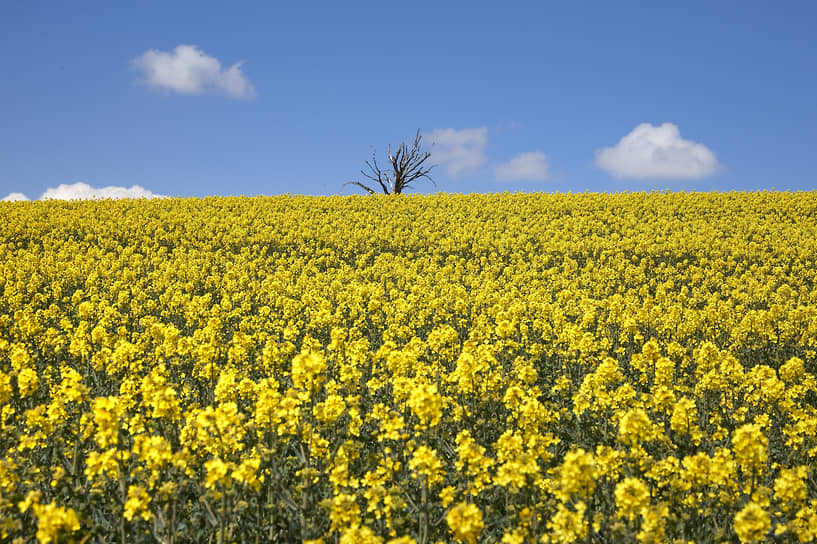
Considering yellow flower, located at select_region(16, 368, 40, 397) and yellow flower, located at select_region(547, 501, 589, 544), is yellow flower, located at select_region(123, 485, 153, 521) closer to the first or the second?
yellow flower, located at select_region(16, 368, 40, 397)

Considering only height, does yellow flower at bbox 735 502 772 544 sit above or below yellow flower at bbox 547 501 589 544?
above

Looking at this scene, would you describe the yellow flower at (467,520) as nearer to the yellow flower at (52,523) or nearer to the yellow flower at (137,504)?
the yellow flower at (137,504)

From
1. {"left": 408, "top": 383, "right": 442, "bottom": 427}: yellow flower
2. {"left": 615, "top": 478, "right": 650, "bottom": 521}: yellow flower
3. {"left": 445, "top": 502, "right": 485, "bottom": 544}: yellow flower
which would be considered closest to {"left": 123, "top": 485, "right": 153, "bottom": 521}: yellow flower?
{"left": 408, "top": 383, "right": 442, "bottom": 427}: yellow flower

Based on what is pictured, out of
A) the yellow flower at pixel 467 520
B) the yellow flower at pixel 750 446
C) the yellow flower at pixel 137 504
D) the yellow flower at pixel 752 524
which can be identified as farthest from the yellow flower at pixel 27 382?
the yellow flower at pixel 750 446

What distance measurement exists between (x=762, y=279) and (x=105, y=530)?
76.7 feet

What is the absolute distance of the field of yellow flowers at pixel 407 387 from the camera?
5.25 meters

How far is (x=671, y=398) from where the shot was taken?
692 centimetres

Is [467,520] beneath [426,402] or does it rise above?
beneath

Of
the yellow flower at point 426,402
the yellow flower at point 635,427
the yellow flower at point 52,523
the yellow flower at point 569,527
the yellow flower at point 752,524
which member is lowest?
the yellow flower at point 569,527

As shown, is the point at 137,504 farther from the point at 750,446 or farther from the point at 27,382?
the point at 750,446

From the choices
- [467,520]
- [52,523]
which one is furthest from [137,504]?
[467,520]

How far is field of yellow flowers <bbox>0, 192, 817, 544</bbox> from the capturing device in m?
5.25

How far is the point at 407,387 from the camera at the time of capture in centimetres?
698

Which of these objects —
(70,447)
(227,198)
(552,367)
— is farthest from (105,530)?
(227,198)
